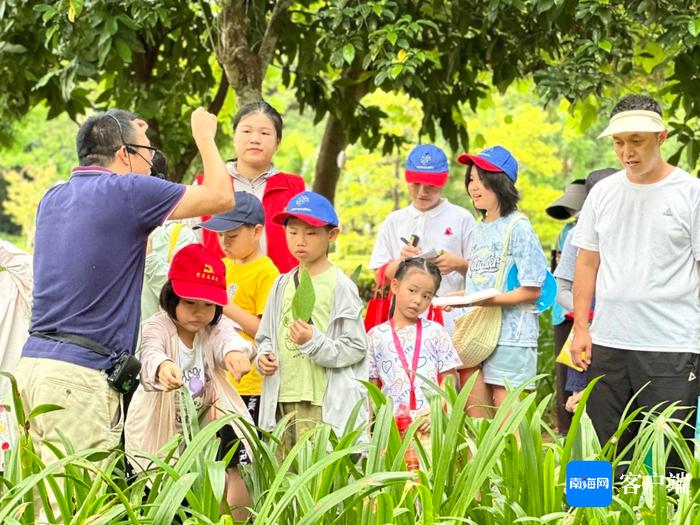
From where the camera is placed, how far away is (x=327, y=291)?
192 inches

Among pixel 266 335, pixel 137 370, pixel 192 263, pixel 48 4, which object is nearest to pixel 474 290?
pixel 266 335

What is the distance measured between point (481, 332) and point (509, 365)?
20cm

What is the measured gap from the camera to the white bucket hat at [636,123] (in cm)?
461

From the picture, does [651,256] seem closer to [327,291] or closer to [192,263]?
[327,291]

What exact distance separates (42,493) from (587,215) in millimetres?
2712

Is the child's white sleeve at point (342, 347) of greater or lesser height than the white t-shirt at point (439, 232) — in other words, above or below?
below

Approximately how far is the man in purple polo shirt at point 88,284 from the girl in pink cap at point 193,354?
400 millimetres

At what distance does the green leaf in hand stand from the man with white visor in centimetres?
124

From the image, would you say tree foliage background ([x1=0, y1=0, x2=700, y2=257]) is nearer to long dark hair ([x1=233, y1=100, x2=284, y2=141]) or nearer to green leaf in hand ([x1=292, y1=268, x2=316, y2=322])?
long dark hair ([x1=233, y1=100, x2=284, y2=141])

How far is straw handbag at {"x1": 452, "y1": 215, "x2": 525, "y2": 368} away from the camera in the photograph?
17.4 ft

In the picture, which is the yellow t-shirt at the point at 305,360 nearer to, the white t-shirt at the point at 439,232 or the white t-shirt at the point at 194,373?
the white t-shirt at the point at 194,373

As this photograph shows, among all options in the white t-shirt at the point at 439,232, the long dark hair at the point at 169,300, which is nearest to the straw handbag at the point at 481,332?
the white t-shirt at the point at 439,232

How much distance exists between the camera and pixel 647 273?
4691 mm

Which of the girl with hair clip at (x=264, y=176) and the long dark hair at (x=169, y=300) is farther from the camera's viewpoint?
the girl with hair clip at (x=264, y=176)
